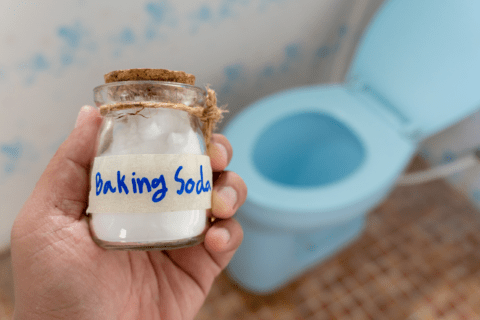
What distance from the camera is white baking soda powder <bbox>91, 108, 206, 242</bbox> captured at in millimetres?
321

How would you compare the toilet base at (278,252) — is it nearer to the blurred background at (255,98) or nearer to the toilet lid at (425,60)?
the blurred background at (255,98)

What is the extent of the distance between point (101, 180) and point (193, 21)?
506 millimetres

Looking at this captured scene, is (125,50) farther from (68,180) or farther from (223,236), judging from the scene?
(223,236)

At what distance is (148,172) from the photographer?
0.32 metres

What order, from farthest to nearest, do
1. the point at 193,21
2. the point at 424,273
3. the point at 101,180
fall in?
the point at 424,273 → the point at 193,21 → the point at 101,180

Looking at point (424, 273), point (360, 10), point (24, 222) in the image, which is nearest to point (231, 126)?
point (24, 222)

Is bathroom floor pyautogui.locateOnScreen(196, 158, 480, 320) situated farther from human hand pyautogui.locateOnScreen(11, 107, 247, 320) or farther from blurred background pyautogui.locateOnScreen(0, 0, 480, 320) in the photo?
human hand pyautogui.locateOnScreen(11, 107, 247, 320)

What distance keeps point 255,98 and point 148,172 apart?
76cm

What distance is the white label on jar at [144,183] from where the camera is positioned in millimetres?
317

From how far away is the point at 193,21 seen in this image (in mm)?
716

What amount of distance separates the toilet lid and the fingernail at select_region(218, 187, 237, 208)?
21.6 inches

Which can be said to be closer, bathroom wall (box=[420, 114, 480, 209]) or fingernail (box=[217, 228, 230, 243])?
fingernail (box=[217, 228, 230, 243])

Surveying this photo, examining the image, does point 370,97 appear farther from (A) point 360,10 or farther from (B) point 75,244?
(B) point 75,244

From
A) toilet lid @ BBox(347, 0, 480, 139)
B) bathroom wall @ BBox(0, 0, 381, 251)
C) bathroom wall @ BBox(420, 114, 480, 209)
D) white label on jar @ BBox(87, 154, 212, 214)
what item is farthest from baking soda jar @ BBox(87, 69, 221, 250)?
bathroom wall @ BBox(420, 114, 480, 209)
